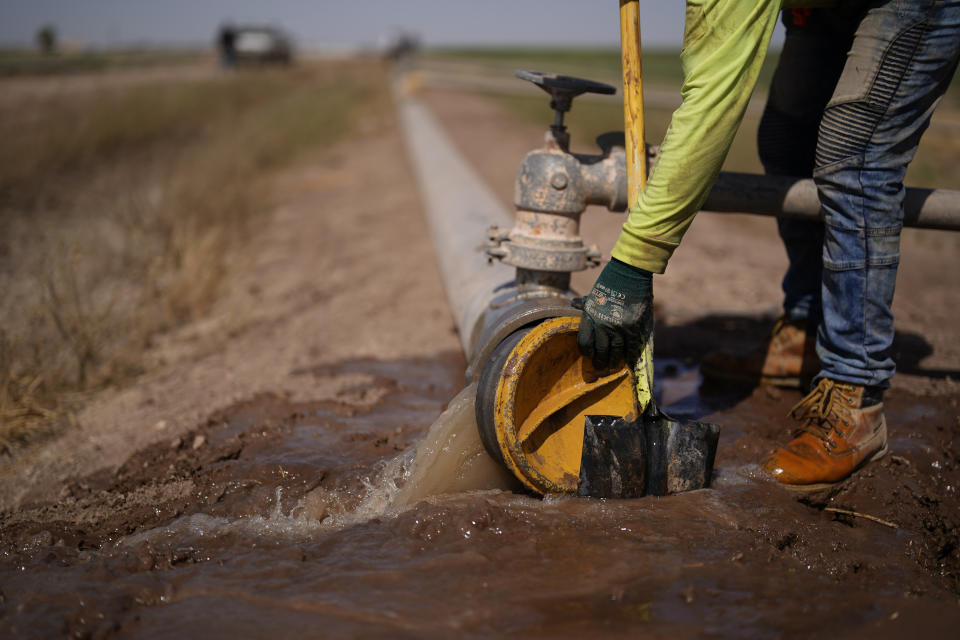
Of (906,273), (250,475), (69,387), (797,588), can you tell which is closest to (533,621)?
(797,588)

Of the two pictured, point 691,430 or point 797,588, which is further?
point 691,430

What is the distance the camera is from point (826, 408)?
223 cm

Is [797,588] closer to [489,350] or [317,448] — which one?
[489,350]

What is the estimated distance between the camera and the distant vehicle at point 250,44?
31.1 metres

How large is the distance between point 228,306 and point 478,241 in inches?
79.3

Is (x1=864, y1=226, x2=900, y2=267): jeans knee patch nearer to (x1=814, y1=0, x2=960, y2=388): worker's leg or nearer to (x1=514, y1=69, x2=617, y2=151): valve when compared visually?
(x1=814, y1=0, x2=960, y2=388): worker's leg

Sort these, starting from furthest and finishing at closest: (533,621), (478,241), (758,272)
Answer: (758,272)
(478,241)
(533,621)

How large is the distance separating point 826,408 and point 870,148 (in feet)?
2.64

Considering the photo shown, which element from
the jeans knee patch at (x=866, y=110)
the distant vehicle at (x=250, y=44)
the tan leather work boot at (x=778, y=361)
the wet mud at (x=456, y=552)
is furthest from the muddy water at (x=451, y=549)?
the distant vehicle at (x=250, y=44)

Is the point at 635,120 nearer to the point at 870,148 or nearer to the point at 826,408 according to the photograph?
the point at 870,148

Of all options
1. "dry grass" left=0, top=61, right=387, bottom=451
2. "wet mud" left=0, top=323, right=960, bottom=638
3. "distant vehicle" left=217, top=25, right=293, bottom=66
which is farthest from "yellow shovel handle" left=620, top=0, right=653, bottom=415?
"distant vehicle" left=217, top=25, right=293, bottom=66

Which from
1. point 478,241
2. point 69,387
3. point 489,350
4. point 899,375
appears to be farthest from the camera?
point 478,241

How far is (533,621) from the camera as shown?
1.50m

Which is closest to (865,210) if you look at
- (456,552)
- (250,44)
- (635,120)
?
(635,120)
